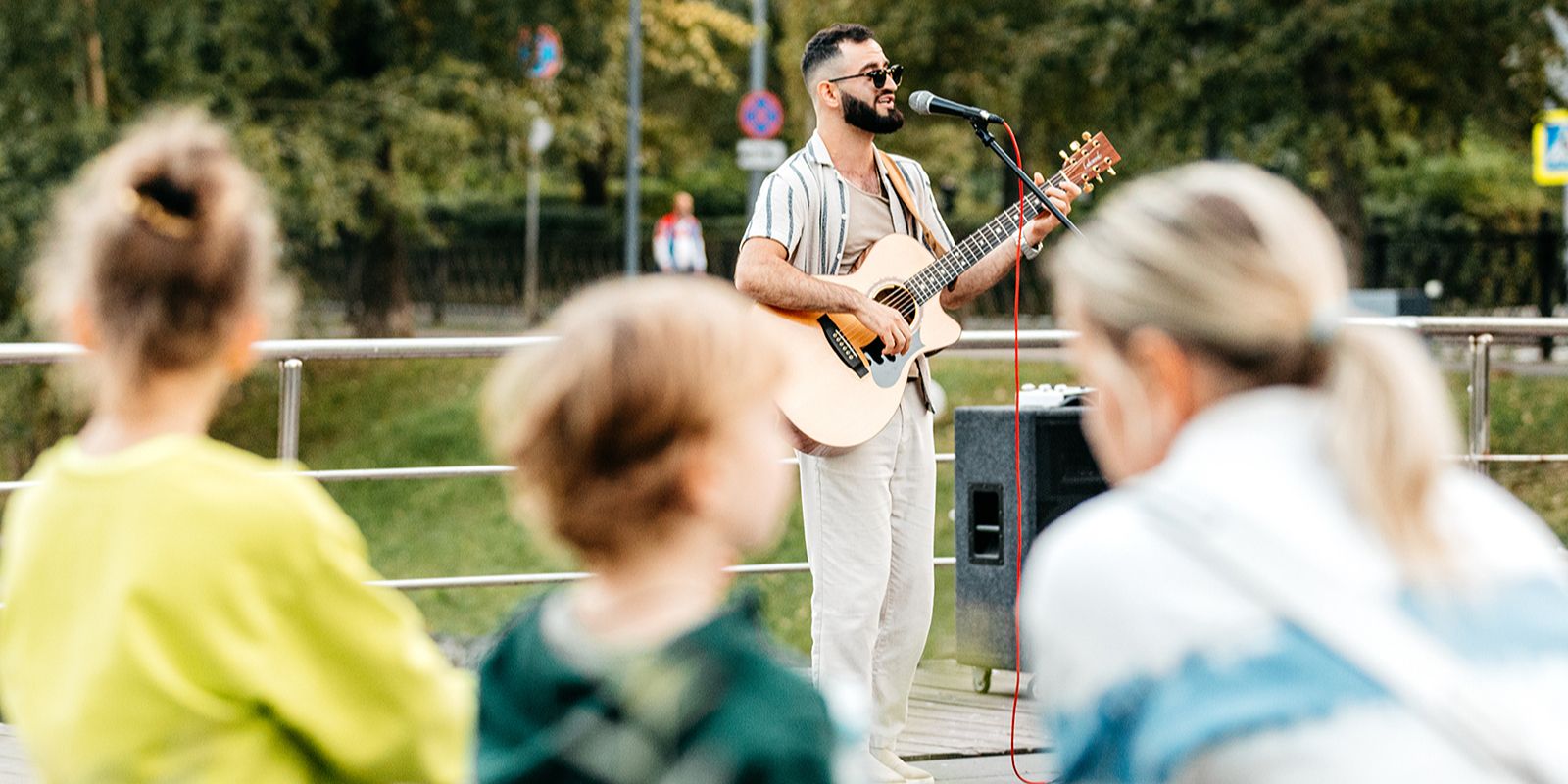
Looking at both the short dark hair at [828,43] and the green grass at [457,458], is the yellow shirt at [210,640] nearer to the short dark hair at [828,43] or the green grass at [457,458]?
the short dark hair at [828,43]

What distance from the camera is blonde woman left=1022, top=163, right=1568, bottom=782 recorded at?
152 cm

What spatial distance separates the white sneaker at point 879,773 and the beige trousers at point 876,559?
0.06m

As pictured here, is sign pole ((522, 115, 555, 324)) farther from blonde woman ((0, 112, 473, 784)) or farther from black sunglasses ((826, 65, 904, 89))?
blonde woman ((0, 112, 473, 784))

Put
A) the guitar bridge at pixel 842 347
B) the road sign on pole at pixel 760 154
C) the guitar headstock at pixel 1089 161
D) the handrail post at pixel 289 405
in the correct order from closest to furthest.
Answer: the guitar bridge at pixel 842 347, the guitar headstock at pixel 1089 161, the handrail post at pixel 289 405, the road sign on pole at pixel 760 154

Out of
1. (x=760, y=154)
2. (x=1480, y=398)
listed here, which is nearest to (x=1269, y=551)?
(x=1480, y=398)

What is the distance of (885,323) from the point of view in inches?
189

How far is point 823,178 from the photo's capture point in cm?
491

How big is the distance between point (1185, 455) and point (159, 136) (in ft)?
3.46

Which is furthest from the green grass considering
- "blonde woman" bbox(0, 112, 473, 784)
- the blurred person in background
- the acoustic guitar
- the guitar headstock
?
"blonde woman" bbox(0, 112, 473, 784)

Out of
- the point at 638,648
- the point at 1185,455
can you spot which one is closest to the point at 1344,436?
the point at 1185,455

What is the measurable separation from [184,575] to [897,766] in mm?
3293

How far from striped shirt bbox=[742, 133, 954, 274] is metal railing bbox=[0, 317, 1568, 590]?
590mm

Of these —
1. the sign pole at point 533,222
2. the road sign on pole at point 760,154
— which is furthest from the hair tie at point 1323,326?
the road sign on pole at point 760,154

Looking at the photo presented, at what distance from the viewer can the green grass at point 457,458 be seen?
42.3ft
